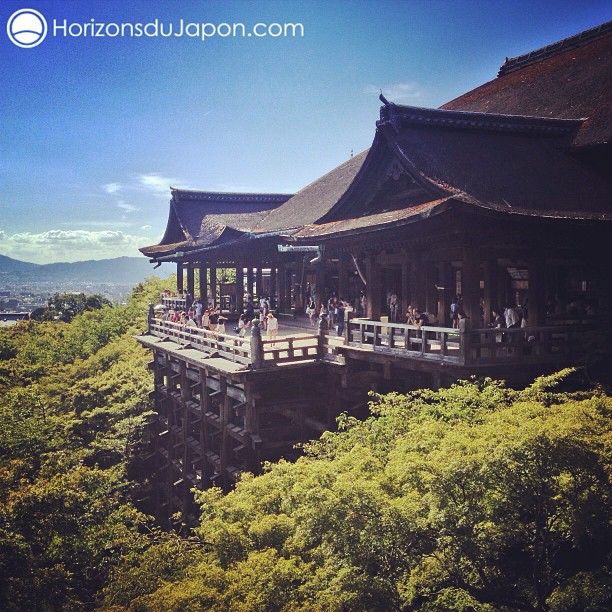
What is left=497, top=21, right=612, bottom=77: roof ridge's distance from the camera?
67.7 feet

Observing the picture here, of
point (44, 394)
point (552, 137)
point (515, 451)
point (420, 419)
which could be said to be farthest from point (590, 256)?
point (44, 394)

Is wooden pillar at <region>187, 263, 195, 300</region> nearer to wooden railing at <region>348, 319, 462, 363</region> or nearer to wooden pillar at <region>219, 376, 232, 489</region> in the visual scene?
wooden pillar at <region>219, 376, 232, 489</region>

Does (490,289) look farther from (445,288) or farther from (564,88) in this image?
(564,88)

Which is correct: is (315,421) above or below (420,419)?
below

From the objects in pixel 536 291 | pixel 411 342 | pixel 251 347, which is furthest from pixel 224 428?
pixel 536 291

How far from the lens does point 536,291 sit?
1284 cm

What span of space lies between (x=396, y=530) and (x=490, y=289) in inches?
398

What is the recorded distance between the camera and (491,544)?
6781 millimetres

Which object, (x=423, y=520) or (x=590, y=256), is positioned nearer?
(x=423, y=520)

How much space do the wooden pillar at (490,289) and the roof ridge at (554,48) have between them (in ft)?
36.5

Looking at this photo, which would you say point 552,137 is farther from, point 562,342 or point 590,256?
point 562,342

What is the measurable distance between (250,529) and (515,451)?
14.7 ft

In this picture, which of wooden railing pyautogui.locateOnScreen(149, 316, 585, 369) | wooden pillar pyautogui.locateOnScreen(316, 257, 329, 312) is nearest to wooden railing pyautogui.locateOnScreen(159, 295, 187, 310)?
wooden pillar pyautogui.locateOnScreen(316, 257, 329, 312)

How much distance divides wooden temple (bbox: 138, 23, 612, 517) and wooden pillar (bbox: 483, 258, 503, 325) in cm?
6
